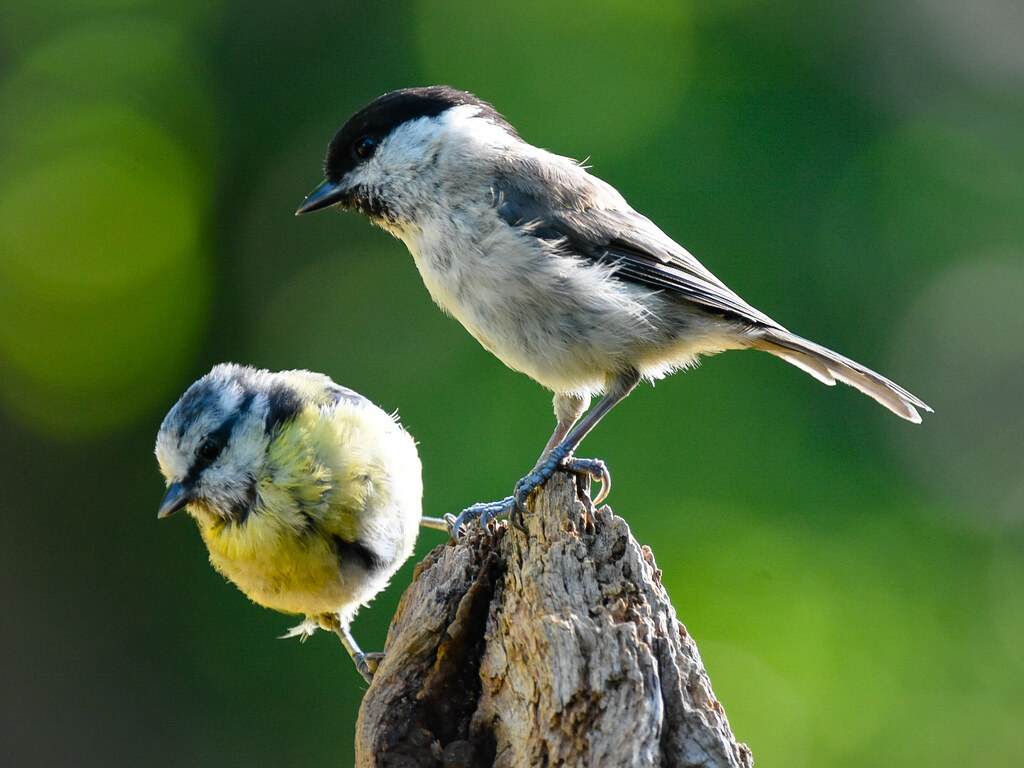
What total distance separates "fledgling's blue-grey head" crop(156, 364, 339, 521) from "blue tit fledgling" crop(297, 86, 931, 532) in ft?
1.84

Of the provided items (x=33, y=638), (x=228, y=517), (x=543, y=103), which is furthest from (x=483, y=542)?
(x=33, y=638)

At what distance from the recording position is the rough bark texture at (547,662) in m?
1.67

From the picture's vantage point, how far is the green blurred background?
384 centimetres

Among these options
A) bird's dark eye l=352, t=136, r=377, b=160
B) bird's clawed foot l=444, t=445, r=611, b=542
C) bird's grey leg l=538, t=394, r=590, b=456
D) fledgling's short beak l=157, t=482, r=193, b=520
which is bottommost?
fledgling's short beak l=157, t=482, r=193, b=520

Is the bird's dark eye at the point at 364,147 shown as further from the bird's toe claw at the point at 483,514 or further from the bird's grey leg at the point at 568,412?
the bird's toe claw at the point at 483,514

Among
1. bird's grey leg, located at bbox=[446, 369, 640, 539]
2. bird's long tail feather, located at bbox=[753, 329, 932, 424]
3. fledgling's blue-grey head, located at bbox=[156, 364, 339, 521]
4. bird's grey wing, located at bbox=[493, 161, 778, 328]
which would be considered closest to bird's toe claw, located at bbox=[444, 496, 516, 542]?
bird's grey leg, located at bbox=[446, 369, 640, 539]

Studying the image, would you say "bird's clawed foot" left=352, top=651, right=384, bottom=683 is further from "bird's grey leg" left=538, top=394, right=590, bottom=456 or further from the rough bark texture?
"bird's grey leg" left=538, top=394, right=590, bottom=456

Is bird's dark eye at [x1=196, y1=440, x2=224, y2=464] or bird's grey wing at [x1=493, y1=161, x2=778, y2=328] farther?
bird's grey wing at [x1=493, y1=161, x2=778, y2=328]

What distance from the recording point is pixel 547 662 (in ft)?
5.75

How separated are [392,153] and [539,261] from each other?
0.56 m

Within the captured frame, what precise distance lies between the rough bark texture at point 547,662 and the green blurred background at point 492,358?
1517 millimetres

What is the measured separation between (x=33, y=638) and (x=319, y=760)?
1.34 meters

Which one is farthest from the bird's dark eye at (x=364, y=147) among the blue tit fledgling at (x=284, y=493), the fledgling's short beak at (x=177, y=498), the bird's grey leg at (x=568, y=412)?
the fledgling's short beak at (x=177, y=498)

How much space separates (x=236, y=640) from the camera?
411 cm
